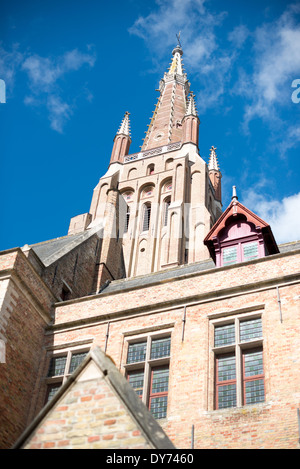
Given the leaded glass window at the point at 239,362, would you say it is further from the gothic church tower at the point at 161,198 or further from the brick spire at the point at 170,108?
the brick spire at the point at 170,108

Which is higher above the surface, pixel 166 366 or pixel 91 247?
pixel 91 247

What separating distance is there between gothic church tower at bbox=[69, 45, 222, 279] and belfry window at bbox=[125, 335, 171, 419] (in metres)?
21.5

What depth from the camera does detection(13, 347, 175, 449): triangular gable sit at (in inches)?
265

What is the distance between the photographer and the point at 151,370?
46.6 feet

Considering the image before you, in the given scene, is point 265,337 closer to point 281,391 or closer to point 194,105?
point 281,391

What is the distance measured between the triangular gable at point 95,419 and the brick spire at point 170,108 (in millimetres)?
49334

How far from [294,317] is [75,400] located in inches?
291

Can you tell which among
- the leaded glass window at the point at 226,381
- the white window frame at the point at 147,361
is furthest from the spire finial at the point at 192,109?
the leaded glass window at the point at 226,381

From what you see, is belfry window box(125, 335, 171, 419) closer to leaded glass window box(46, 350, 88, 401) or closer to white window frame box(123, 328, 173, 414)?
white window frame box(123, 328, 173, 414)

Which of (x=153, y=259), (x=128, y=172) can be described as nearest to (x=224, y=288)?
(x=153, y=259)

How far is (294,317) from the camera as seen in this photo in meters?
13.2

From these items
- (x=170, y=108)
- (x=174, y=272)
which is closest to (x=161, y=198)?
(x=170, y=108)
